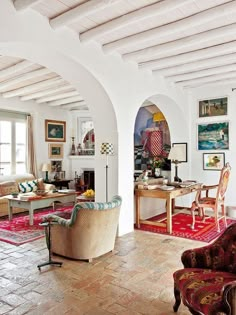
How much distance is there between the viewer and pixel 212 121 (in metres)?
6.71

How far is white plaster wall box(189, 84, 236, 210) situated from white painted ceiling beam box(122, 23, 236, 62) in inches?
99.9

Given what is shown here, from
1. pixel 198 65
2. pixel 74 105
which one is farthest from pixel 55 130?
pixel 198 65

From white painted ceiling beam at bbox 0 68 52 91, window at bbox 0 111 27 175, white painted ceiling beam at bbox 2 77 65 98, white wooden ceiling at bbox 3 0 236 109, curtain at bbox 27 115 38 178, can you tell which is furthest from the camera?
curtain at bbox 27 115 38 178

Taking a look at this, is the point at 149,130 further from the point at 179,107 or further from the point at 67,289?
the point at 67,289

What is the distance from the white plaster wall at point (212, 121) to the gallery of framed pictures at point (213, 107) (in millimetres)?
78

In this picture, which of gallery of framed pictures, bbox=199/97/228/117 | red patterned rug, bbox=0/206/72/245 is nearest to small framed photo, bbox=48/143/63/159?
red patterned rug, bbox=0/206/72/245

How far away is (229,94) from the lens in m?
6.48

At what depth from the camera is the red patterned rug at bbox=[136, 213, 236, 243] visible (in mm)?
4703

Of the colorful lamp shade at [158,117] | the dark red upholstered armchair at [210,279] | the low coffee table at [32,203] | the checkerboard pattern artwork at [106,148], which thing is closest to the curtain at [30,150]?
the low coffee table at [32,203]

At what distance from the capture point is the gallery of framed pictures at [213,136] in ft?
21.5

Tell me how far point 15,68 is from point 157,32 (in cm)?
276

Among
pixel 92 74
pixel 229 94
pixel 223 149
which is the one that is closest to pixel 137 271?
pixel 92 74

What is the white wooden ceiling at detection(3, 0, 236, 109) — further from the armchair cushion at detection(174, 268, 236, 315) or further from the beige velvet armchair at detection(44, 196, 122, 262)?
the armchair cushion at detection(174, 268, 236, 315)

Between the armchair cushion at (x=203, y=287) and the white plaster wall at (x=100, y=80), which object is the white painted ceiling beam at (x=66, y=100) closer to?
the white plaster wall at (x=100, y=80)
